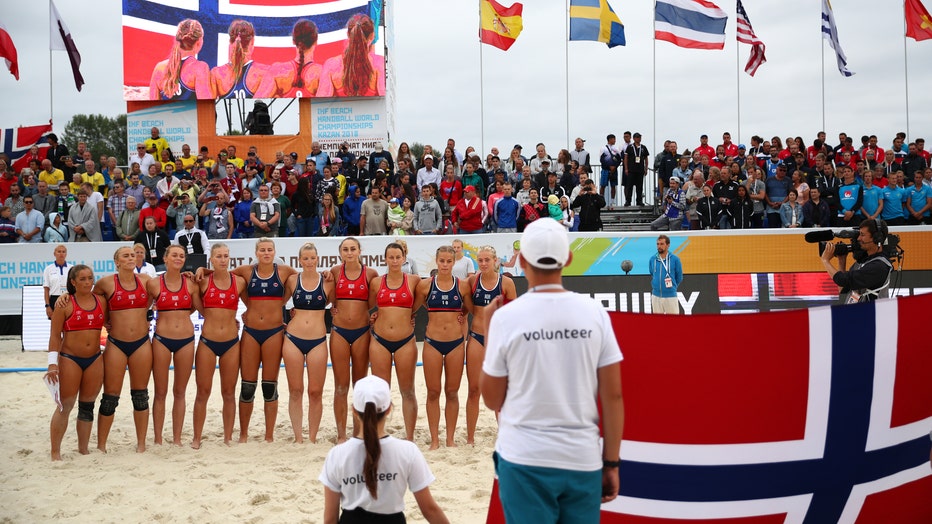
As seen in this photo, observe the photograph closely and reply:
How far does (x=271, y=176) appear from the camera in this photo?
52.7 ft

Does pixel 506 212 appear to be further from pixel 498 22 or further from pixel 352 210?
pixel 498 22

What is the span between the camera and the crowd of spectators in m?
14.4

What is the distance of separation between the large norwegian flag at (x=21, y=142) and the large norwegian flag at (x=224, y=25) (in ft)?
8.99

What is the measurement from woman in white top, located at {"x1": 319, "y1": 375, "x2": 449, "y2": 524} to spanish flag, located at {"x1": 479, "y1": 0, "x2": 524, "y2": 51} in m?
17.5

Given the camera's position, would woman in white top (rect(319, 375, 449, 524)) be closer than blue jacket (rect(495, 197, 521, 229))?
Yes

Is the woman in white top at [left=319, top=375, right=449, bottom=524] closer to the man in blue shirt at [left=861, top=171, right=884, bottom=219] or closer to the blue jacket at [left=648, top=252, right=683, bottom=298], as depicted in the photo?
the blue jacket at [left=648, top=252, right=683, bottom=298]

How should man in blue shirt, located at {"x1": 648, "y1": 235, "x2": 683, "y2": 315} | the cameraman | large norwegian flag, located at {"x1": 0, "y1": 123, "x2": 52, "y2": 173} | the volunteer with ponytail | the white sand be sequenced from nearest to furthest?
the white sand, the cameraman, the volunteer with ponytail, man in blue shirt, located at {"x1": 648, "y1": 235, "x2": 683, "y2": 315}, large norwegian flag, located at {"x1": 0, "y1": 123, "x2": 52, "y2": 173}

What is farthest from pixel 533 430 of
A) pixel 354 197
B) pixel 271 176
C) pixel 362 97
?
pixel 362 97

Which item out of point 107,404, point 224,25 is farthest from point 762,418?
point 224,25

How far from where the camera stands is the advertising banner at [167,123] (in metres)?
21.1

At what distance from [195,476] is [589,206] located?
963cm

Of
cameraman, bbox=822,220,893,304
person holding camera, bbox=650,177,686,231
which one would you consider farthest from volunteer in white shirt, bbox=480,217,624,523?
person holding camera, bbox=650,177,686,231

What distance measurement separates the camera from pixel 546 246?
2906 millimetres

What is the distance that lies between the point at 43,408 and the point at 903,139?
15.5 m
